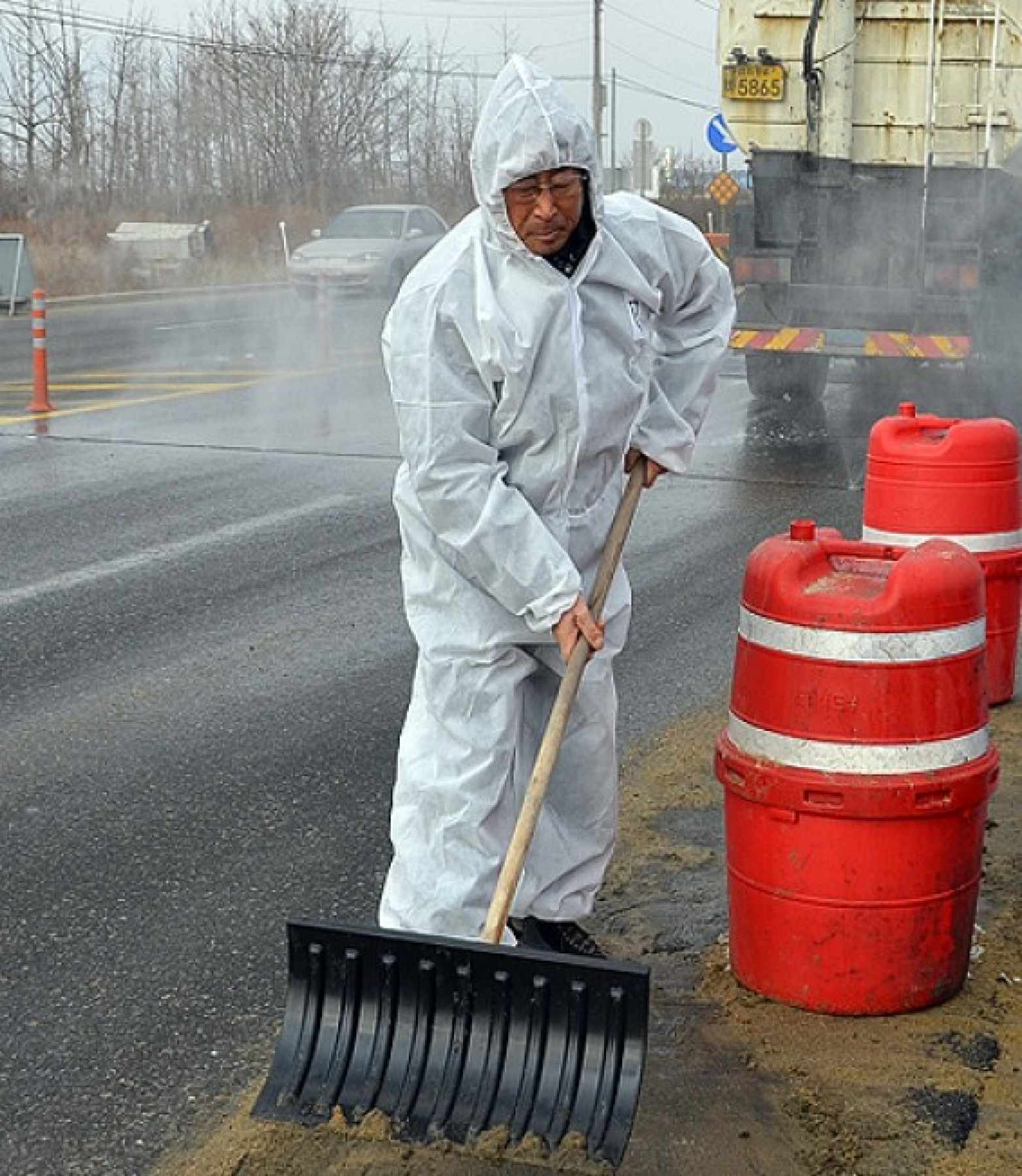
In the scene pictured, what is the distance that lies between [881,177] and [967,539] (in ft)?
23.6

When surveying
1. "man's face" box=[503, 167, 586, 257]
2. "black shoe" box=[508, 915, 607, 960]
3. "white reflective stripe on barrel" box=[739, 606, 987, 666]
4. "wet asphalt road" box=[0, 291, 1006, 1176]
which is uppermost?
"man's face" box=[503, 167, 586, 257]

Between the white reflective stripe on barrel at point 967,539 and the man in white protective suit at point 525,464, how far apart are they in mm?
1718

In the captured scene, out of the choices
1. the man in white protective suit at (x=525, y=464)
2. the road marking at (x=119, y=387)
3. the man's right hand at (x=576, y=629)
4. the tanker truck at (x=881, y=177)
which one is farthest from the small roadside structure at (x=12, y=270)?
the man's right hand at (x=576, y=629)

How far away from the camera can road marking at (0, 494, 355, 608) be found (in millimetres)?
7930

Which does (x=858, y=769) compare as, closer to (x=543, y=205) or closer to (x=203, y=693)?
(x=543, y=205)

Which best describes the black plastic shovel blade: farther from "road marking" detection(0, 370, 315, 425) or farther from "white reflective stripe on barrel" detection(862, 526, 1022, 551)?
"road marking" detection(0, 370, 315, 425)

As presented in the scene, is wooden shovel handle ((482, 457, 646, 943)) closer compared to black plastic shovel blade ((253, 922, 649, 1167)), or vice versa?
black plastic shovel blade ((253, 922, 649, 1167))

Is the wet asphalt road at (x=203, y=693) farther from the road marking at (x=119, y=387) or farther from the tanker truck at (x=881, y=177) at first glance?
the tanker truck at (x=881, y=177)

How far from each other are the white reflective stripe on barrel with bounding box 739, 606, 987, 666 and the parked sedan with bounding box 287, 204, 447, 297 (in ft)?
72.3

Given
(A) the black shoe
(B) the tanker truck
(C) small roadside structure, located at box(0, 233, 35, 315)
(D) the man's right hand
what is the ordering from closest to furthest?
(D) the man's right hand < (A) the black shoe < (B) the tanker truck < (C) small roadside structure, located at box(0, 233, 35, 315)

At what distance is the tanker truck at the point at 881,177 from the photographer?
11.8m

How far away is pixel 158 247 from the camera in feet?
116

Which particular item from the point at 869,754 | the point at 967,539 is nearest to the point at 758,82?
the point at 967,539

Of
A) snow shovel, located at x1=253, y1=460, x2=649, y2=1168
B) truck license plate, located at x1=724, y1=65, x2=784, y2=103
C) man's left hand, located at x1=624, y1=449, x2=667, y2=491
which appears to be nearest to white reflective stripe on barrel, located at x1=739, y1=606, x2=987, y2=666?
man's left hand, located at x1=624, y1=449, x2=667, y2=491
